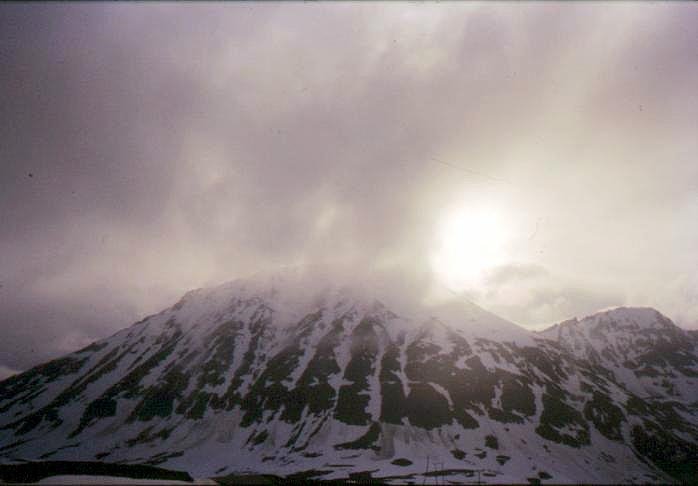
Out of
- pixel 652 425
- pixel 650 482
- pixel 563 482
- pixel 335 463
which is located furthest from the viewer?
pixel 652 425

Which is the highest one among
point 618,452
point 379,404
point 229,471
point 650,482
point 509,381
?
point 509,381

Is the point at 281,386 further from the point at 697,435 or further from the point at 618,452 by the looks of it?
the point at 697,435

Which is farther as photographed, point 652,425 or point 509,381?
point 509,381

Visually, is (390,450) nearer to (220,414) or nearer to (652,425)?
(220,414)

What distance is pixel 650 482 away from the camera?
12950cm

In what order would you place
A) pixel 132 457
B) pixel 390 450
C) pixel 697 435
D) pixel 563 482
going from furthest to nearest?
pixel 697 435 < pixel 132 457 < pixel 390 450 < pixel 563 482

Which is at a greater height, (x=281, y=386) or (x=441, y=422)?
(x=281, y=386)

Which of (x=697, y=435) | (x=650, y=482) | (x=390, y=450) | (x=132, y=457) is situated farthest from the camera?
(x=697, y=435)

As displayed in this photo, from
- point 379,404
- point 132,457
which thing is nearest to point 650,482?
point 379,404

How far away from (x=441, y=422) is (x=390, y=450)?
2666cm

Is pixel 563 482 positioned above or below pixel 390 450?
below

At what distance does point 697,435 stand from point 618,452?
7115 cm

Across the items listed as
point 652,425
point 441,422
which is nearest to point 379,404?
point 441,422

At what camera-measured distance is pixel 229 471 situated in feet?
449
